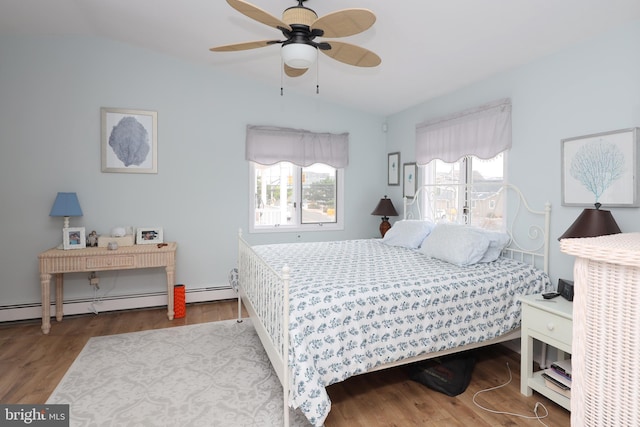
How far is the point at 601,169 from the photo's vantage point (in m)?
2.37

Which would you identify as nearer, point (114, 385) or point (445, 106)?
point (114, 385)

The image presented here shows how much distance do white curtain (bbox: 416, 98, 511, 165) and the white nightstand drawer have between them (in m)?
1.40

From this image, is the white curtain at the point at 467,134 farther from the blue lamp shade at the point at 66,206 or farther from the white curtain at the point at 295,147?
the blue lamp shade at the point at 66,206

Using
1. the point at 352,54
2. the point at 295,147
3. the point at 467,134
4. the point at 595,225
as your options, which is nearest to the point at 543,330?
the point at 595,225

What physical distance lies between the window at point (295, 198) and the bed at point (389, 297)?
3.55 feet

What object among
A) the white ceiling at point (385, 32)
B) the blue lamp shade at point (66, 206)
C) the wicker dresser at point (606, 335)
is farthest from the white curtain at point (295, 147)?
the wicker dresser at point (606, 335)

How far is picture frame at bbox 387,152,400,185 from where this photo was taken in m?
4.62

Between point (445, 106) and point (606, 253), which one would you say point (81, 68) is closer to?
point (445, 106)

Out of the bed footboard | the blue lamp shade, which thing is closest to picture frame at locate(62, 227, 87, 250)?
the blue lamp shade

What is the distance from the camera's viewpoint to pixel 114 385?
97.0 inches

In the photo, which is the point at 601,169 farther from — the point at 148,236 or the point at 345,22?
the point at 148,236

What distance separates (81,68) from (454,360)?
14.4 ft

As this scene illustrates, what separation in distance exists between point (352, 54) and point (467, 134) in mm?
1624

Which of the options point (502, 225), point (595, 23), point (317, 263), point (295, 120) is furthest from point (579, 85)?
point (295, 120)
